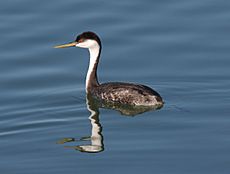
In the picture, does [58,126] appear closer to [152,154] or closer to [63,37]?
[152,154]

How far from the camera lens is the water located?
1291 centimetres

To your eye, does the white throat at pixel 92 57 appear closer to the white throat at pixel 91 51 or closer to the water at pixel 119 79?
the white throat at pixel 91 51

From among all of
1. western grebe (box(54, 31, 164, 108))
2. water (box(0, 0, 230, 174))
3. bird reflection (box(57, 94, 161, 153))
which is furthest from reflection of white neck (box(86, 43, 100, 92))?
bird reflection (box(57, 94, 161, 153))

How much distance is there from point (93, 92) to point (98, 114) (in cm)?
110

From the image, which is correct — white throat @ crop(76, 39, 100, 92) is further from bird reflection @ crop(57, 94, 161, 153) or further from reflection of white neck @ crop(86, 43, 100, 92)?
bird reflection @ crop(57, 94, 161, 153)

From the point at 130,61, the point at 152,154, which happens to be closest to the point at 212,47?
the point at 130,61

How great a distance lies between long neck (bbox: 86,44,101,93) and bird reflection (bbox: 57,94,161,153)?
32 cm

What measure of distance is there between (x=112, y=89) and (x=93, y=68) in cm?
113

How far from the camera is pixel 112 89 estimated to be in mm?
15836

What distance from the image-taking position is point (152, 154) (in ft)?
42.4

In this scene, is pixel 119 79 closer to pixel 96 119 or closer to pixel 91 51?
pixel 91 51

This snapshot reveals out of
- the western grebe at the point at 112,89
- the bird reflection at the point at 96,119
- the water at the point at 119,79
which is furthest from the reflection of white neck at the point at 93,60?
the bird reflection at the point at 96,119

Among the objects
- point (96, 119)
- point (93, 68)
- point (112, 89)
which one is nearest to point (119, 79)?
point (93, 68)

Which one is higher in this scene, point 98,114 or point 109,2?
point 109,2
